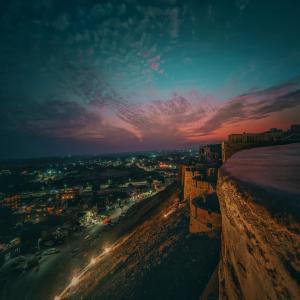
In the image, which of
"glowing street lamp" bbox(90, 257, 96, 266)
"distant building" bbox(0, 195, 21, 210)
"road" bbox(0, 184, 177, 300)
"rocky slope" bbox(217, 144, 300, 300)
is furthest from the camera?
"distant building" bbox(0, 195, 21, 210)

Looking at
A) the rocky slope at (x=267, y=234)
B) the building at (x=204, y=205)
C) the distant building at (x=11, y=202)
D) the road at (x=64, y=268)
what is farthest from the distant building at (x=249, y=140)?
the distant building at (x=11, y=202)

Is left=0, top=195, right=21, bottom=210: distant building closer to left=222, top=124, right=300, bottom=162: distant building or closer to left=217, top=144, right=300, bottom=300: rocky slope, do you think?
left=222, top=124, right=300, bottom=162: distant building

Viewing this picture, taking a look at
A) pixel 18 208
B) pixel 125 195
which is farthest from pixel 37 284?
pixel 18 208

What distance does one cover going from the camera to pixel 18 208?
4344 cm

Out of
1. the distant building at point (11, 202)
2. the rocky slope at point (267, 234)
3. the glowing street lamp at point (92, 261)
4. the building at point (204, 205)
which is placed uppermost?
the rocky slope at point (267, 234)

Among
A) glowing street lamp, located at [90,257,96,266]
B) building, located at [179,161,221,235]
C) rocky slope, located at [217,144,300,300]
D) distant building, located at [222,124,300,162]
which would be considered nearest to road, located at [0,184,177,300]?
glowing street lamp, located at [90,257,96,266]

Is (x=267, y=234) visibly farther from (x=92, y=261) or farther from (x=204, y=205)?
(x=92, y=261)

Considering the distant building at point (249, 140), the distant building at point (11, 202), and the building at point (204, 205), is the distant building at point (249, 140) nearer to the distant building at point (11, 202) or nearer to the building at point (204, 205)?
the building at point (204, 205)

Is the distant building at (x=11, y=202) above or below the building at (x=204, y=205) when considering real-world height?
below

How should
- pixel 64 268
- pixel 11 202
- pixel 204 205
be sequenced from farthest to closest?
1. pixel 11 202
2. pixel 64 268
3. pixel 204 205

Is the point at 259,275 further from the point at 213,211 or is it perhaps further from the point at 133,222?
the point at 133,222

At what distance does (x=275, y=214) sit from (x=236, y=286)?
1382 mm

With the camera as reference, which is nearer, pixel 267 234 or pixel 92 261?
pixel 267 234

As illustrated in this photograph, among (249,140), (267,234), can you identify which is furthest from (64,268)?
(267,234)
